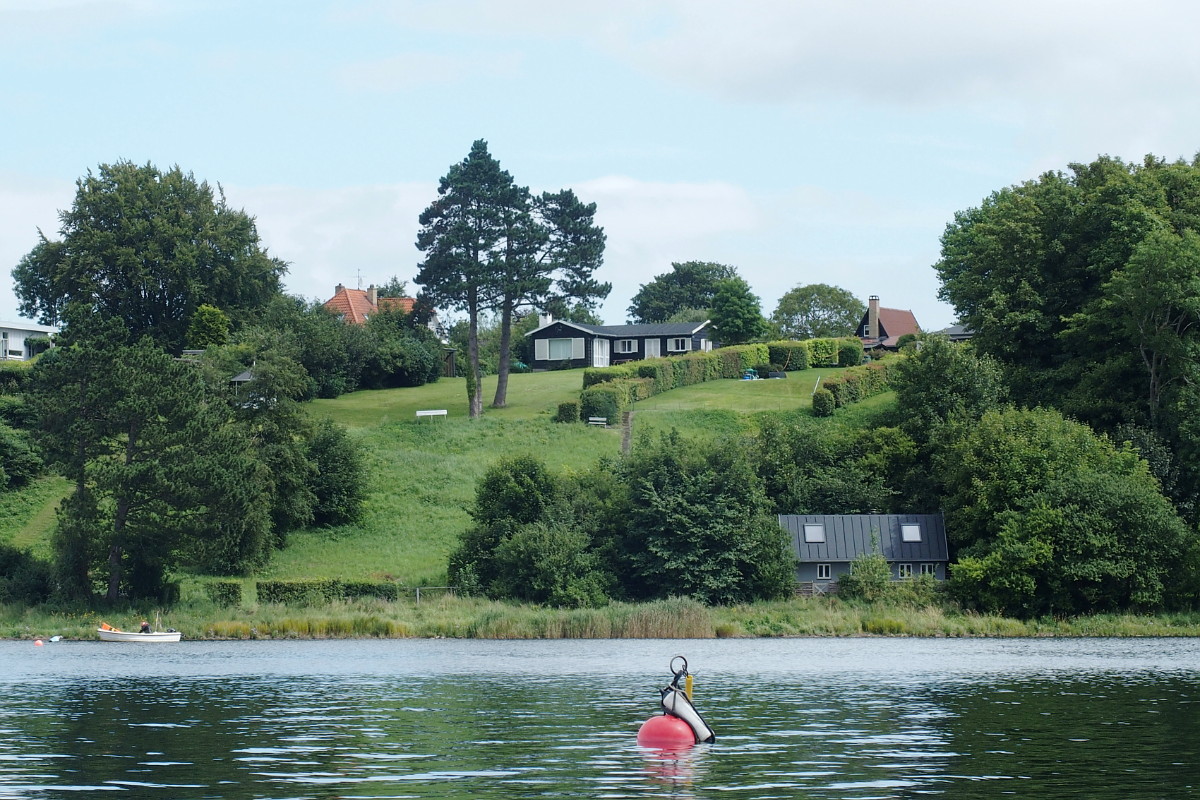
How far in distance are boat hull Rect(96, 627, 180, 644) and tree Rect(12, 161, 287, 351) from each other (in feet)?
179

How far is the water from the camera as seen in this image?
22.5 meters

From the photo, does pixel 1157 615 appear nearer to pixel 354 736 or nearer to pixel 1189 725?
pixel 1189 725

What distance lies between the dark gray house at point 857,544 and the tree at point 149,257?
61.7 m

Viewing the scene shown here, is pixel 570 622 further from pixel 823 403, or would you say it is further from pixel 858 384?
pixel 858 384

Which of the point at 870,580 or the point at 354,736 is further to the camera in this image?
the point at 870,580

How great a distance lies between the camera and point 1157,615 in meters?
57.8

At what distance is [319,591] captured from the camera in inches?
2339

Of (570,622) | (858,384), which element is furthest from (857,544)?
(858,384)

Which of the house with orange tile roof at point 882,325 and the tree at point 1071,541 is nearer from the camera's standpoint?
the tree at point 1071,541

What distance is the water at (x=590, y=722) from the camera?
73.8 feet

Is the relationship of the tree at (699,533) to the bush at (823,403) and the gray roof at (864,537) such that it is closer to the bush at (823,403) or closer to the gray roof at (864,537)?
the gray roof at (864,537)

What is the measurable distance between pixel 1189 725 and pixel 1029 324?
50.3 metres

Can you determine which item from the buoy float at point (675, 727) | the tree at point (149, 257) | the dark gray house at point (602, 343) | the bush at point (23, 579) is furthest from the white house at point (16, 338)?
the buoy float at point (675, 727)

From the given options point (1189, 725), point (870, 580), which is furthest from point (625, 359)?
point (1189, 725)
